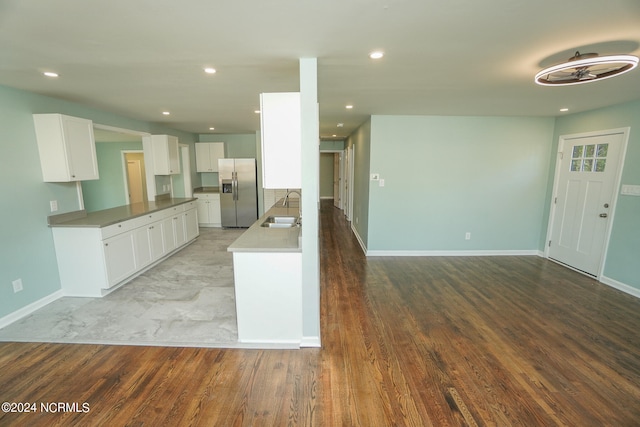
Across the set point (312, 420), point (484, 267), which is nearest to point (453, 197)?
point (484, 267)

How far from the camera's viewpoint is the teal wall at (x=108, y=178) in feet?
21.4

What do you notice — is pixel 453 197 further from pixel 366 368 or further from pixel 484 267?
pixel 366 368

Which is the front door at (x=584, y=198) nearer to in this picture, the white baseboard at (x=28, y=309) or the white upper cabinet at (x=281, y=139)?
the white upper cabinet at (x=281, y=139)

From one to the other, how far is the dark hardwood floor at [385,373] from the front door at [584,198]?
971 mm

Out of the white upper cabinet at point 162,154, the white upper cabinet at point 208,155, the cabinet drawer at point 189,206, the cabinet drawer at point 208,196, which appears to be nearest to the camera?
the white upper cabinet at point 162,154

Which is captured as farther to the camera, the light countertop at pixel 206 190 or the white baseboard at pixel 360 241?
the light countertop at pixel 206 190

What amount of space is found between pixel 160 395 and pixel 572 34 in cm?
354

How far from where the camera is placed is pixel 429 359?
7.32 feet

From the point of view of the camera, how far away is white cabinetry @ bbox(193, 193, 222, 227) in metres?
6.75

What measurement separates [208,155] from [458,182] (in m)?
5.78

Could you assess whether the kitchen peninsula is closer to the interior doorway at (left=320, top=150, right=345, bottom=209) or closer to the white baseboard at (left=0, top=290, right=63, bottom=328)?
the white baseboard at (left=0, top=290, right=63, bottom=328)

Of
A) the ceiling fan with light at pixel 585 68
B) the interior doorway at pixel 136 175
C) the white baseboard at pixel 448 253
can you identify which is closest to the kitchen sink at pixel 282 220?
the white baseboard at pixel 448 253

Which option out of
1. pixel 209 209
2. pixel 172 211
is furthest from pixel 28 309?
pixel 209 209

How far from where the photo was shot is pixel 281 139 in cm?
219
